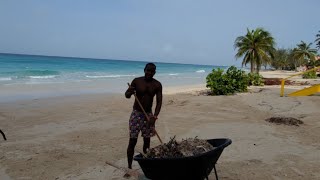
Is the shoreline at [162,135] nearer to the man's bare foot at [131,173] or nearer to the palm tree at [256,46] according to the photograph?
the man's bare foot at [131,173]

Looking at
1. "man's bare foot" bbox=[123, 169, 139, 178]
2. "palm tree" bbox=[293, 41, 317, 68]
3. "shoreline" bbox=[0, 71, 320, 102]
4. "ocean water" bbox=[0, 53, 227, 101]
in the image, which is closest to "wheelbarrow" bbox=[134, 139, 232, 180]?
"man's bare foot" bbox=[123, 169, 139, 178]

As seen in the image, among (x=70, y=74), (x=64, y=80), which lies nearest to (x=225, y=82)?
(x=64, y=80)

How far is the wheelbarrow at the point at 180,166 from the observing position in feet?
14.1

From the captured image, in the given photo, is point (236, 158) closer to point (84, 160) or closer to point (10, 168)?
point (84, 160)

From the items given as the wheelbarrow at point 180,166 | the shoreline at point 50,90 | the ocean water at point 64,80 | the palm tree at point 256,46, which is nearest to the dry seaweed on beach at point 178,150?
the wheelbarrow at point 180,166

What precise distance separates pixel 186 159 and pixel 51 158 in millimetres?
3680

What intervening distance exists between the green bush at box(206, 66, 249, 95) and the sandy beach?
250 centimetres

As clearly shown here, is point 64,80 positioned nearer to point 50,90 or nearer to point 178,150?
point 50,90

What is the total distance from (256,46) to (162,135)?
30.6m

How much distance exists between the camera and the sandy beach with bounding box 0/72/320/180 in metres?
6.25

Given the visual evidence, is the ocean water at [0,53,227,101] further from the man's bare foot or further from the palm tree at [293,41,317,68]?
the palm tree at [293,41,317,68]

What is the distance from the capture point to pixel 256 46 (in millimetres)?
37500

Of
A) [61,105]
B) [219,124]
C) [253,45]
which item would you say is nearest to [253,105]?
[219,124]

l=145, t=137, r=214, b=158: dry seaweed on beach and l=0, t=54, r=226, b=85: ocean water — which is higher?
l=145, t=137, r=214, b=158: dry seaweed on beach
